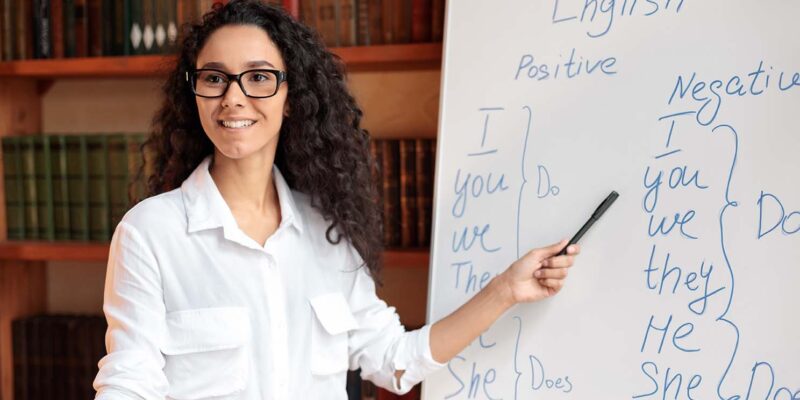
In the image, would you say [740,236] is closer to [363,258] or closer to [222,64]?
[363,258]

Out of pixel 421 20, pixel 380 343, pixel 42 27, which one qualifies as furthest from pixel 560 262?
pixel 42 27

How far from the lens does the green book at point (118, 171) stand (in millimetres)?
2066

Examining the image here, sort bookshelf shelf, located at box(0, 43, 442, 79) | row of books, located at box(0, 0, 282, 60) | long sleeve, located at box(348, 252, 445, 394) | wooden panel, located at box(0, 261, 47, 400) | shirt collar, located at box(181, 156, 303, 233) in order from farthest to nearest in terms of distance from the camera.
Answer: wooden panel, located at box(0, 261, 47, 400)
row of books, located at box(0, 0, 282, 60)
bookshelf shelf, located at box(0, 43, 442, 79)
long sleeve, located at box(348, 252, 445, 394)
shirt collar, located at box(181, 156, 303, 233)

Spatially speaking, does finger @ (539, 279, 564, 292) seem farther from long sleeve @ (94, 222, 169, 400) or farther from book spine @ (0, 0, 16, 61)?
book spine @ (0, 0, 16, 61)

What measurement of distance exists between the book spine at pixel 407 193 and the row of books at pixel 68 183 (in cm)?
66

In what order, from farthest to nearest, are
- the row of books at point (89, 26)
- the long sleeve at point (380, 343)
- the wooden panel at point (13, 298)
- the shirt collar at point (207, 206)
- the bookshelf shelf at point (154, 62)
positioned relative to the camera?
1. the wooden panel at point (13, 298)
2. the row of books at point (89, 26)
3. the bookshelf shelf at point (154, 62)
4. the long sleeve at point (380, 343)
5. the shirt collar at point (207, 206)

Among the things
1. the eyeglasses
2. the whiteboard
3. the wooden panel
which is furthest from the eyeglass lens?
the wooden panel

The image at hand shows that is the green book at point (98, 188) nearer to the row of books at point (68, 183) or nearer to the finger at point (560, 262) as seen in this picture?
the row of books at point (68, 183)

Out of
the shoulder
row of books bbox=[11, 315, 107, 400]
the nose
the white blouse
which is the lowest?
row of books bbox=[11, 315, 107, 400]

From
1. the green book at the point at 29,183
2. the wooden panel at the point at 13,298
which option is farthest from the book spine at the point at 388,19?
the wooden panel at the point at 13,298

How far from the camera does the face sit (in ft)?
4.10

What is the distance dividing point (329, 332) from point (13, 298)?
1.30 m

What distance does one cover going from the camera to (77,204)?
210 centimetres

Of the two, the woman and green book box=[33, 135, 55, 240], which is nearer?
the woman
